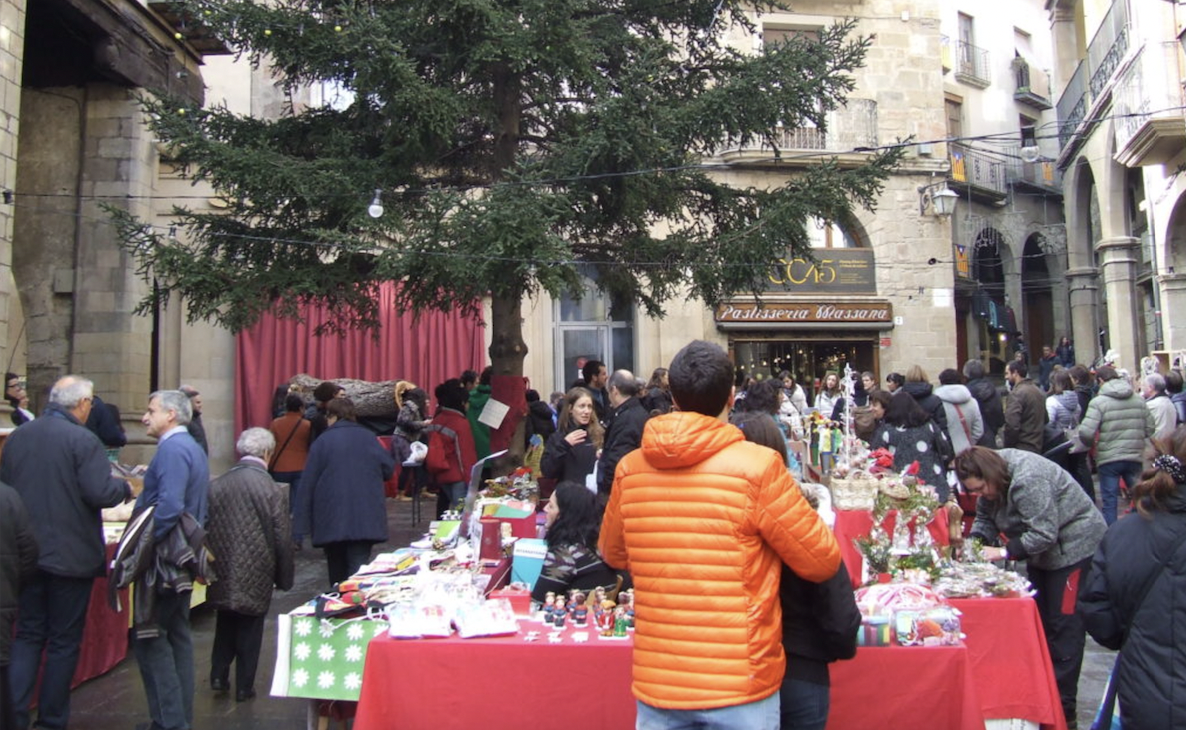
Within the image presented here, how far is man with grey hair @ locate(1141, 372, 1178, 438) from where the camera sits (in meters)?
9.61

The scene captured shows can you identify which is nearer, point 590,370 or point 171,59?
point 590,370

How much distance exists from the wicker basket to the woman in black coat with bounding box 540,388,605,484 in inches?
69.8

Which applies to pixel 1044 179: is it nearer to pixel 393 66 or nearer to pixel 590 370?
pixel 590 370

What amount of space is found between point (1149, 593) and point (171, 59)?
12.8 m

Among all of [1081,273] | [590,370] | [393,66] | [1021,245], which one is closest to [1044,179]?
[1021,245]

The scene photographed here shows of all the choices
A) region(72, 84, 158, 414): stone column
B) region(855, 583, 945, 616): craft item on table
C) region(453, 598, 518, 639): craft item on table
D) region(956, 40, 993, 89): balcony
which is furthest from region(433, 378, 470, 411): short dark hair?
region(956, 40, 993, 89): balcony

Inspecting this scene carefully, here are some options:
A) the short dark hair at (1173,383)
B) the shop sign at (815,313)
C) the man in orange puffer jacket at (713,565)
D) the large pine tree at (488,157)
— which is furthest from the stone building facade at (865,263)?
the man in orange puffer jacket at (713,565)

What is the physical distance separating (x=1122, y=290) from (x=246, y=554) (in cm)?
1916

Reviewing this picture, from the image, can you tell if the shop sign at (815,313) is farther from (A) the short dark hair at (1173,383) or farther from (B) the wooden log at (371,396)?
(A) the short dark hair at (1173,383)

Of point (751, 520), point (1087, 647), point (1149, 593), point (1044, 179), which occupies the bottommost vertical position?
point (1087, 647)

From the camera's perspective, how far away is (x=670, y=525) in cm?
272

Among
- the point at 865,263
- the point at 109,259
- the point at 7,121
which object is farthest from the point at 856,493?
the point at 865,263

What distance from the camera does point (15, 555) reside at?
4344 millimetres

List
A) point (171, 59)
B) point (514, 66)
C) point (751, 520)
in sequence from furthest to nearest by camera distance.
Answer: point (171, 59) → point (514, 66) → point (751, 520)
